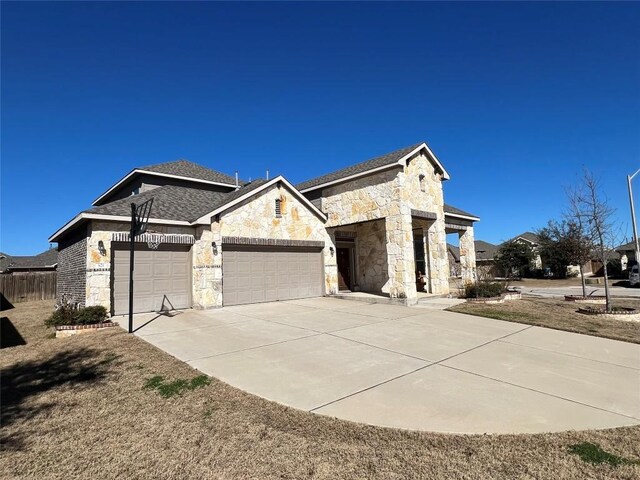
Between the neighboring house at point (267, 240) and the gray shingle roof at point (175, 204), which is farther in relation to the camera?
the gray shingle roof at point (175, 204)

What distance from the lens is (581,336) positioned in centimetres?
867

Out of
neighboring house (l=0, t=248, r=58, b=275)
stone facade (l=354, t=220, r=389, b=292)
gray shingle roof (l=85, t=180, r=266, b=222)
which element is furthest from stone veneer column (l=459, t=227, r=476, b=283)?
neighboring house (l=0, t=248, r=58, b=275)

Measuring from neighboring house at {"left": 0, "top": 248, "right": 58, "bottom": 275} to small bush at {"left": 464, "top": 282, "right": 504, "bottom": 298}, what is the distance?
3673 centimetres

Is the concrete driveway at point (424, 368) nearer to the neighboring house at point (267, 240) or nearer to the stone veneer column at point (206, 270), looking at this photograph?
the stone veneer column at point (206, 270)

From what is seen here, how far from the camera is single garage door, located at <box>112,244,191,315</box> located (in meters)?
12.3

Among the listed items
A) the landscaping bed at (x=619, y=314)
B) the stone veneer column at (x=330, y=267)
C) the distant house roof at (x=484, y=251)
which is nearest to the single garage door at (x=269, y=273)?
the stone veneer column at (x=330, y=267)

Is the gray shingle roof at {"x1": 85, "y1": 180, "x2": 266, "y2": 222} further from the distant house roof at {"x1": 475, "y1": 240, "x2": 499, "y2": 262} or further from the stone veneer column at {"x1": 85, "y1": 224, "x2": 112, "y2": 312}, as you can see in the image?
the distant house roof at {"x1": 475, "y1": 240, "x2": 499, "y2": 262}

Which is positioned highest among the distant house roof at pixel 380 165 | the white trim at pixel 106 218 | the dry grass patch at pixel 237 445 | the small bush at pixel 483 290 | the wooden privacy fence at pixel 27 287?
the distant house roof at pixel 380 165

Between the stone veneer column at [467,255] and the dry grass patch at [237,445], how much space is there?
16.5 metres

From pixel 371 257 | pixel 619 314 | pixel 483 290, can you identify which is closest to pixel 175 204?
pixel 371 257

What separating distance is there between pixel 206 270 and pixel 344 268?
8.39 metres

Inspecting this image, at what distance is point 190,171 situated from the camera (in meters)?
21.8

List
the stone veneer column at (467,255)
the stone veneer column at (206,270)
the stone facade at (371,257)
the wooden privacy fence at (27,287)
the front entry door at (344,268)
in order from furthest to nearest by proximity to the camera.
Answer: the wooden privacy fence at (27,287) → the stone veneer column at (467,255) → the front entry door at (344,268) → the stone facade at (371,257) → the stone veneer column at (206,270)

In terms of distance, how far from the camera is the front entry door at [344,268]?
1945 cm
